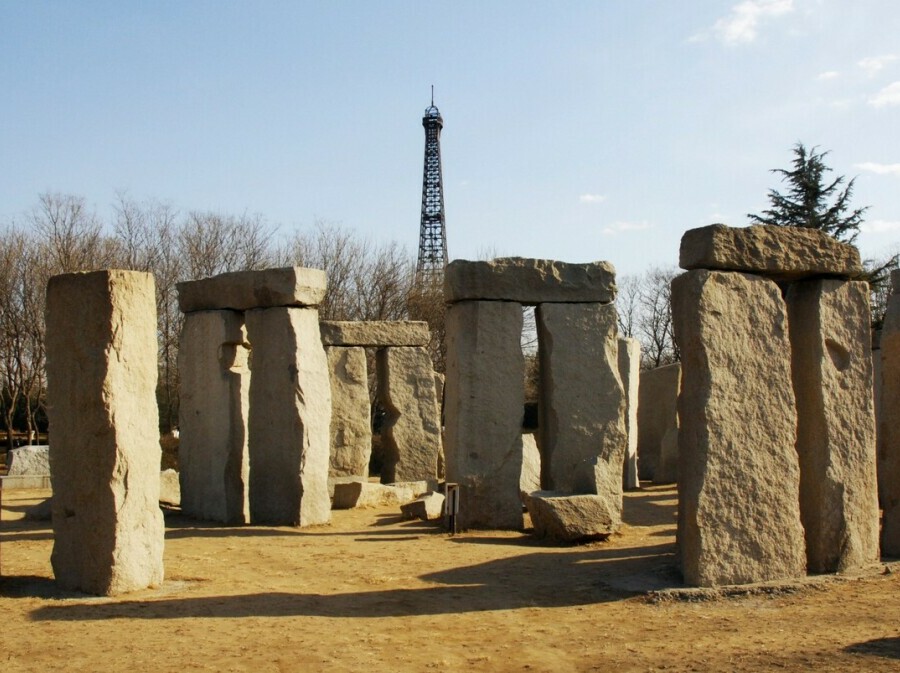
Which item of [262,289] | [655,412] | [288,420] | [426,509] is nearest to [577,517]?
[426,509]

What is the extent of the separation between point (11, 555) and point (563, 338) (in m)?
5.70

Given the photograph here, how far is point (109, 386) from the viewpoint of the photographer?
6586mm

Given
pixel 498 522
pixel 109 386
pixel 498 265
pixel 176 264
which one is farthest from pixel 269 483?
pixel 176 264

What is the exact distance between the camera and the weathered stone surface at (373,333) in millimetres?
14969

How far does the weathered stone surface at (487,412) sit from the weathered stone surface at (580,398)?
0.34 metres

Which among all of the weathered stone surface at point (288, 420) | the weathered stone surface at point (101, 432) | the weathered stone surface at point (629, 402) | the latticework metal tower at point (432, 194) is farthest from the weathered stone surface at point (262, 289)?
the latticework metal tower at point (432, 194)

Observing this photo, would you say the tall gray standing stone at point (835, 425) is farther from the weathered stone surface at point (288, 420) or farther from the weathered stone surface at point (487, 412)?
the weathered stone surface at point (288, 420)

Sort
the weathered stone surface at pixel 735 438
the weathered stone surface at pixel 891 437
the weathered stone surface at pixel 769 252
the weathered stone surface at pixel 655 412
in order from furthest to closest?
the weathered stone surface at pixel 655 412, the weathered stone surface at pixel 891 437, the weathered stone surface at pixel 769 252, the weathered stone surface at pixel 735 438

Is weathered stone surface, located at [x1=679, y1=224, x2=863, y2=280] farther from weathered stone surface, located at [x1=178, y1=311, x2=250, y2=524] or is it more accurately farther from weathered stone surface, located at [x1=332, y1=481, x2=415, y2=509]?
weathered stone surface, located at [x1=332, y1=481, x2=415, y2=509]

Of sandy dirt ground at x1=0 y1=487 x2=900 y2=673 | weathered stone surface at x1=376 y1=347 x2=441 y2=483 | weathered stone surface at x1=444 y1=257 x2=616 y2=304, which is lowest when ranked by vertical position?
sandy dirt ground at x1=0 y1=487 x2=900 y2=673

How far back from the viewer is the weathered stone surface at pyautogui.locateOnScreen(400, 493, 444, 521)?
36.2 feet

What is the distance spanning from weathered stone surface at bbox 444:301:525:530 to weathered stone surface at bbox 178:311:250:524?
8.60 ft

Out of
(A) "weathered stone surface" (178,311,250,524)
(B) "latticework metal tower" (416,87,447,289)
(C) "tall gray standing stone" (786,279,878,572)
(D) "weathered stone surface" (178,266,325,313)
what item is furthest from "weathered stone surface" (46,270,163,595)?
(B) "latticework metal tower" (416,87,447,289)

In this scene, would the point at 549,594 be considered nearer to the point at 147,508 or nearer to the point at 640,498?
the point at 147,508
